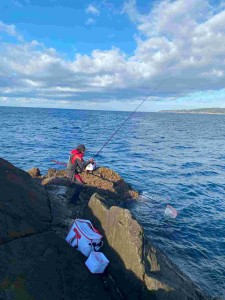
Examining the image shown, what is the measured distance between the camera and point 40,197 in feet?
29.5

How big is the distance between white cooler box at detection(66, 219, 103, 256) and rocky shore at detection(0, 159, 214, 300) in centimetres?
23

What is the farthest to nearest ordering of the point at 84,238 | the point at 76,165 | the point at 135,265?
the point at 76,165 < the point at 84,238 < the point at 135,265

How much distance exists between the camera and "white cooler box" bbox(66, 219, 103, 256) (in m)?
7.08

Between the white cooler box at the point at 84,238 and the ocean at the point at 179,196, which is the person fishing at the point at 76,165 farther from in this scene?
the white cooler box at the point at 84,238

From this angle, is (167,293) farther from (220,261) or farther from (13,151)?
(13,151)

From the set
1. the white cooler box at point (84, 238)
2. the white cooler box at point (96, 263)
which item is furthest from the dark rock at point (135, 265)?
the white cooler box at point (96, 263)

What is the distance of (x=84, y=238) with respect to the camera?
23.5 ft

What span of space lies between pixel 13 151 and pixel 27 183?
24257mm

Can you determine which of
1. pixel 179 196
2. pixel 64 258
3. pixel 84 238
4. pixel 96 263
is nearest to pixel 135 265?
pixel 96 263

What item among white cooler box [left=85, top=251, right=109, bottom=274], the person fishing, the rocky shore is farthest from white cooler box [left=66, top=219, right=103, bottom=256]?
the person fishing

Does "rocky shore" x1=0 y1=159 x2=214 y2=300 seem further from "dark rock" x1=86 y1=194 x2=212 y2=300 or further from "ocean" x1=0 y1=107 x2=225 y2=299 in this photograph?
"ocean" x1=0 y1=107 x2=225 y2=299

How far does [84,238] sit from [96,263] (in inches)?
32.6

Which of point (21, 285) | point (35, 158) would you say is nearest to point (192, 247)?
point (21, 285)

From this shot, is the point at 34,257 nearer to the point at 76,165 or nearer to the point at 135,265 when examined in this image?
the point at 135,265
